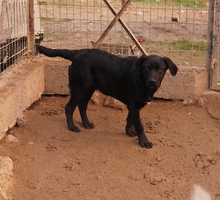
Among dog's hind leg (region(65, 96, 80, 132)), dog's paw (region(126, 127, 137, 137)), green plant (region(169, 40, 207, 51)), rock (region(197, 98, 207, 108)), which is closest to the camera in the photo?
dog's paw (region(126, 127, 137, 137))

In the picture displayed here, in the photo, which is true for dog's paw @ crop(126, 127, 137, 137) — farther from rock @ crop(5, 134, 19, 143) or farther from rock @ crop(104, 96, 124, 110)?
rock @ crop(5, 134, 19, 143)

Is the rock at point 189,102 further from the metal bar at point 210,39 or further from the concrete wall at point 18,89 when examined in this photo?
the concrete wall at point 18,89

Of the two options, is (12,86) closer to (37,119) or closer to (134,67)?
(37,119)

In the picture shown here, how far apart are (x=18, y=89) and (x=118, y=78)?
1.46 meters

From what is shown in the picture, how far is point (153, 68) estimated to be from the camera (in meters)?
4.95

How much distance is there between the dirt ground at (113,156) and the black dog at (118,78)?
320 mm

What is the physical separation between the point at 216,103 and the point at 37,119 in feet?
9.41

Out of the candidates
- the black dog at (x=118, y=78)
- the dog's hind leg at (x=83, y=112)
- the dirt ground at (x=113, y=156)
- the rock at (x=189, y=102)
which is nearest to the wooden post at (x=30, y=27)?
the dirt ground at (x=113, y=156)

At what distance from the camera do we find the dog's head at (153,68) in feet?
16.0

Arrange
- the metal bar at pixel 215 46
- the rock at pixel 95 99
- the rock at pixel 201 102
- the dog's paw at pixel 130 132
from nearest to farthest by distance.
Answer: the dog's paw at pixel 130 132 → the metal bar at pixel 215 46 → the rock at pixel 201 102 → the rock at pixel 95 99

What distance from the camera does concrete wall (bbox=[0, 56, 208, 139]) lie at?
5.97 meters

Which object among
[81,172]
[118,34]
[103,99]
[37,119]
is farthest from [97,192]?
[118,34]

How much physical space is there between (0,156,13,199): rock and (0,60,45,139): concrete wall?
3.12 ft

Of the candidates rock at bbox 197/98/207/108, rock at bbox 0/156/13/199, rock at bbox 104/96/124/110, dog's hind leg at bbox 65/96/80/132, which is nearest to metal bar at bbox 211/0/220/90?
rock at bbox 197/98/207/108
